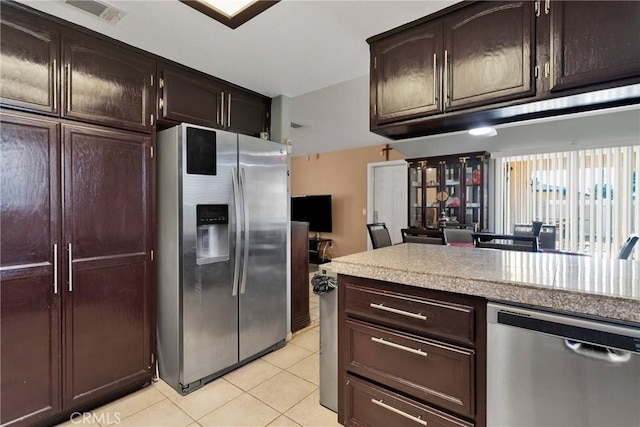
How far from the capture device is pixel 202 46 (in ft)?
6.79

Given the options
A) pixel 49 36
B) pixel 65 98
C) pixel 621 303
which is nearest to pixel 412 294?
pixel 621 303

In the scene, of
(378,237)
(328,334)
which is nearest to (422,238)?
(378,237)

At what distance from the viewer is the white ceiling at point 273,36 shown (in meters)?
1.68

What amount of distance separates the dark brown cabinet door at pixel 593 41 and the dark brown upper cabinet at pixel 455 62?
0.11 metres

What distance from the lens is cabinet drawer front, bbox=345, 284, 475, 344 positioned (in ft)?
4.16

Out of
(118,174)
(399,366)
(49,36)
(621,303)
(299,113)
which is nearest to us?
(621,303)

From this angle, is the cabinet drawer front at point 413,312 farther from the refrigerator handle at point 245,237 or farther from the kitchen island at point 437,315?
the refrigerator handle at point 245,237

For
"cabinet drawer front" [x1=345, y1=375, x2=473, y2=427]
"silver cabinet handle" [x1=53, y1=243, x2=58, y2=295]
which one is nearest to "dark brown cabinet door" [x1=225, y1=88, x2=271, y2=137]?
"silver cabinet handle" [x1=53, y1=243, x2=58, y2=295]

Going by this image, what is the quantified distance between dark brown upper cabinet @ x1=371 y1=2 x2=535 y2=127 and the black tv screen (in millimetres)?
4759

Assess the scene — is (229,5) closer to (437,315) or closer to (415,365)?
(437,315)

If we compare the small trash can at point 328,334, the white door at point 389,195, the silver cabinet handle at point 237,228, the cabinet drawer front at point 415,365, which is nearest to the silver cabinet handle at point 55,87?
the silver cabinet handle at point 237,228

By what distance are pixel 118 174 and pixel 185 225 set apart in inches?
21.4

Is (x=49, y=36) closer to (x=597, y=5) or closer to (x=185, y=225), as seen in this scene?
(x=185, y=225)

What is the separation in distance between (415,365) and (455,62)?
1636mm
